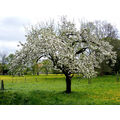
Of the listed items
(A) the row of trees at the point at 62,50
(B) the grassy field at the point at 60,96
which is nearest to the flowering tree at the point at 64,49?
(A) the row of trees at the point at 62,50

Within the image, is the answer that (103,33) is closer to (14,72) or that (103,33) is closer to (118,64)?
(118,64)

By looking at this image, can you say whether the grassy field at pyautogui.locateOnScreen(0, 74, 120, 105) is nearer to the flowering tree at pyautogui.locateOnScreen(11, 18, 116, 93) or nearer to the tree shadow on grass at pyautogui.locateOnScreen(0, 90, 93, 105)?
the tree shadow on grass at pyautogui.locateOnScreen(0, 90, 93, 105)

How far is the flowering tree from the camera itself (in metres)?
13.6

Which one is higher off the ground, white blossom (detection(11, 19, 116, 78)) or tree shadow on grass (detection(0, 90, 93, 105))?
white blossom (detection(11, 19, 116, 78))

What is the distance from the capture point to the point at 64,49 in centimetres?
1384

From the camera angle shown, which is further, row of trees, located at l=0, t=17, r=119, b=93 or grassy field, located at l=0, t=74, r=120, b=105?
row of trees, located at l=0, t=17, r=119, b=93

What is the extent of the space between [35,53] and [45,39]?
1.56 metres

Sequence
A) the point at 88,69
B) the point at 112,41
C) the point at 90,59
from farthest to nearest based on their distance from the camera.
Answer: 1. the point at 112,41
2. the point at 90,59
3. the point at 88,69

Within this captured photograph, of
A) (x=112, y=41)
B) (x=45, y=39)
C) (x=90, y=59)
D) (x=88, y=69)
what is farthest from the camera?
(x=112, y=41)

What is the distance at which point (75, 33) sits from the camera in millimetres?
16438

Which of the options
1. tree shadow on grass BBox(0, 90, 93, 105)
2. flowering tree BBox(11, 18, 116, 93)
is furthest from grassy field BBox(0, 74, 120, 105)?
flowering tree BBox(11, 18, 116, 93)

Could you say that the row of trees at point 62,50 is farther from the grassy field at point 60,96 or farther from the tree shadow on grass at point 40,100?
the tree shadow on grass at point 40,100

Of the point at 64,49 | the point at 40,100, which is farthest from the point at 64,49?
the point at 40,100

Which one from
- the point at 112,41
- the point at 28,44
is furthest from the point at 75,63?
the point at 112,41
